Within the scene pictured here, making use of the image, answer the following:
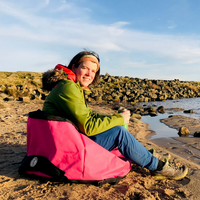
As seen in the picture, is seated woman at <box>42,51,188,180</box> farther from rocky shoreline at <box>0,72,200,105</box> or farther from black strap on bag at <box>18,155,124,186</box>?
rocky shoreline at <box>0,72,200,105</box>

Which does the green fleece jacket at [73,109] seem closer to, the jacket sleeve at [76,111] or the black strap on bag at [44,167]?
the jacket sleeve at [76,111]

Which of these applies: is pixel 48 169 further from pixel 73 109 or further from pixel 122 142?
pixel 122 142

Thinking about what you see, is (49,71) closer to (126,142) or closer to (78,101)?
(78,101)

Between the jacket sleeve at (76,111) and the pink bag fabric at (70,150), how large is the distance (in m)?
0.10

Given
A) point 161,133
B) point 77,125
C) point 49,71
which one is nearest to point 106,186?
point 77,125

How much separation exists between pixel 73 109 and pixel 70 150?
1.44 feet

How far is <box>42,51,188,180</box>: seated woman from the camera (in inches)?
82.7

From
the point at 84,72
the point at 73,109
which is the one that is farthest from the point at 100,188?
the point at 84,72

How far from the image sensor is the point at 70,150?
2.04m

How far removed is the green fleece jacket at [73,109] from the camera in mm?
2076

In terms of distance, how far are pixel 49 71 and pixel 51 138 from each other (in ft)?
2.71

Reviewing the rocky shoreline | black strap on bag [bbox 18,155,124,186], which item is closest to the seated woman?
black strap on bag [bbox 18,155,124,186]

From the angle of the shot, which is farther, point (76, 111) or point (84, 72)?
point (84, 72)

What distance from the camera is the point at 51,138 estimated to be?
6.73 ft
